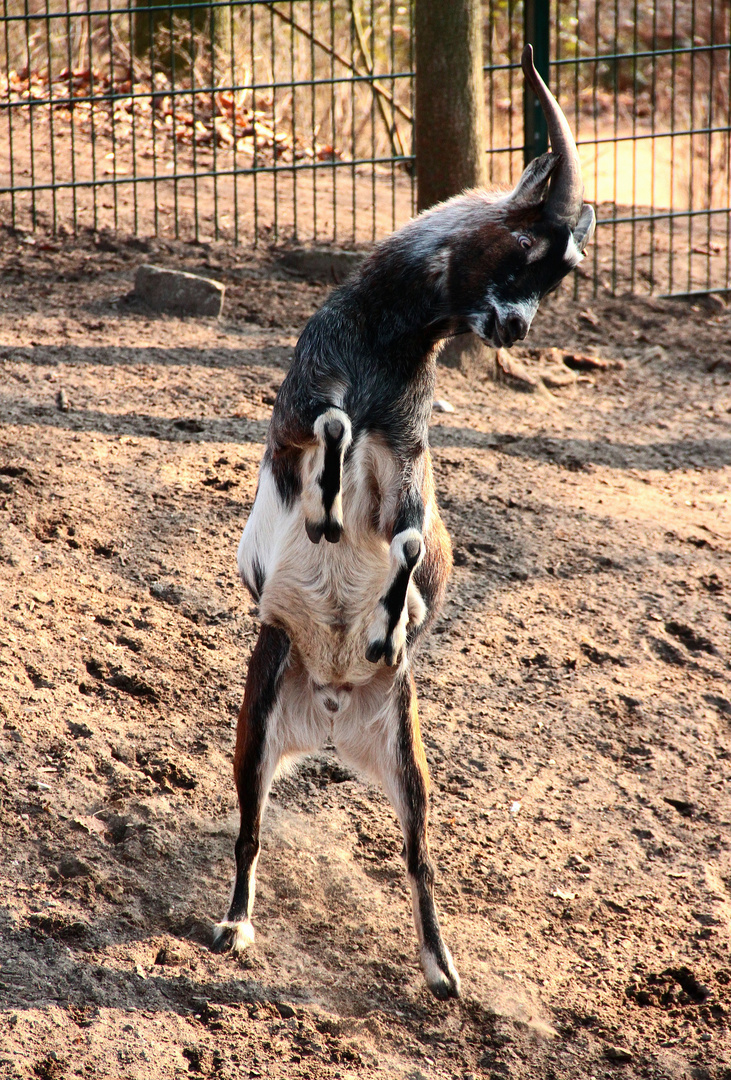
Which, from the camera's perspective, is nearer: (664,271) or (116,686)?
(116,686)

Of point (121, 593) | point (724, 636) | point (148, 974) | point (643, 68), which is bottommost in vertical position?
point (148, 974)

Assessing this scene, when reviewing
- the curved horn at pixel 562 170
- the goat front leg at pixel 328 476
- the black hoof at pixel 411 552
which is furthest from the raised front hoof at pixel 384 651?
the curved horn at pixel 562 170

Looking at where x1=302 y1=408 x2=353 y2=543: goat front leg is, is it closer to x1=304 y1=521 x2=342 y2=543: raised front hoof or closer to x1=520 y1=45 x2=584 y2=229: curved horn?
x1=304 y1=521 x2=342 y2=543: raised front hoof

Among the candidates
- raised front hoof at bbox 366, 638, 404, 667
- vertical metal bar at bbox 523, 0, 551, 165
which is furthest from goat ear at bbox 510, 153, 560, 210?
vertical metal bar at bbox 523, 0, 551, 165

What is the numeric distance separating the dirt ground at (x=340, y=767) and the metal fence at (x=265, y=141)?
1859 millimetres

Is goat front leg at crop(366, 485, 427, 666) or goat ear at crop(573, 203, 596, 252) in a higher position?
goat ear at crop(573, 203, 596, 252)

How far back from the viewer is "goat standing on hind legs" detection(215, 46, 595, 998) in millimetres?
3082

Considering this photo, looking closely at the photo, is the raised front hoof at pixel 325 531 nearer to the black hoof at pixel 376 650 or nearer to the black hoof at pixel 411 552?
the black hoof at pixel 411 552

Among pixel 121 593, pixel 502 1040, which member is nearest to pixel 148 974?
pixel 502 1040

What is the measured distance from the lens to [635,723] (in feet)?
14.9

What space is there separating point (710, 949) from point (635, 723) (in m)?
1.09

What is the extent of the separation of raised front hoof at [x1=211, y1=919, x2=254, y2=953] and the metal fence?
5.33 m

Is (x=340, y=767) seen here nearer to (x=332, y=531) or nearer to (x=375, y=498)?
(x=375, y=498)

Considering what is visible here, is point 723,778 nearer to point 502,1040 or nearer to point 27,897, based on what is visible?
point 502,1040
